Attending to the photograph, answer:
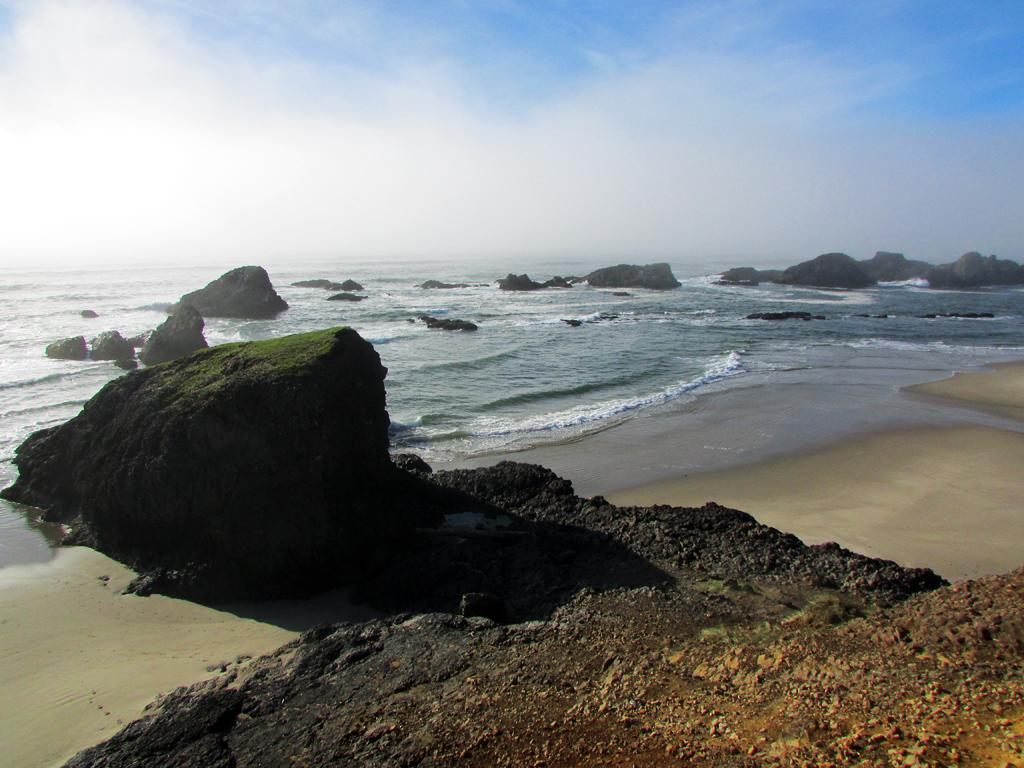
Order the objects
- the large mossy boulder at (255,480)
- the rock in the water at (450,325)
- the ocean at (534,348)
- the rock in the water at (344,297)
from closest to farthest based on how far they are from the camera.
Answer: the large mossy boulder at (255,480)
the ocean at (534,348)
the rock in the water at (450,325)
the rock in the water at (344,297)

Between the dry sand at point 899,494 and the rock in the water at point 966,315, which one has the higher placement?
the rock in the water at point 966,315

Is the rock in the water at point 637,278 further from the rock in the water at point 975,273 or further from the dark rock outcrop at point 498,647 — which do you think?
the dark rock outcrop at point 498,647

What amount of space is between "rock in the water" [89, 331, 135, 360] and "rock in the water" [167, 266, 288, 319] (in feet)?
55.0

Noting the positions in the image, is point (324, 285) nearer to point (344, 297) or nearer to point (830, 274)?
→ point (344, 297)

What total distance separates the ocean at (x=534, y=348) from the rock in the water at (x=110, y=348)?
157cm

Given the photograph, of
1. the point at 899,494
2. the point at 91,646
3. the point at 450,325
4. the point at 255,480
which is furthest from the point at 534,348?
the point at 91,646

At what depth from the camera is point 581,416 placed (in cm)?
2112

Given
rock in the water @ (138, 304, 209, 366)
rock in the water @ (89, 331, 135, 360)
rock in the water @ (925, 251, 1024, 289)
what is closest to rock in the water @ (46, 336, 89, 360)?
rock in the water @ (89, 331, 135, 360)

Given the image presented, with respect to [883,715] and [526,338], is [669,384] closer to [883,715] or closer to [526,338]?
[526,338]

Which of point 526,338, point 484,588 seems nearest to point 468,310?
point 526,338

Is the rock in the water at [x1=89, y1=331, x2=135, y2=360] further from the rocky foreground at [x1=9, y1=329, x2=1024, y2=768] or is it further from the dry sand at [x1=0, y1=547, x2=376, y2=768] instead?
the dry sand at [x1=0, y1=547, x2=376, y2=768]

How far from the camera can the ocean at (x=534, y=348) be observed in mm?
20438

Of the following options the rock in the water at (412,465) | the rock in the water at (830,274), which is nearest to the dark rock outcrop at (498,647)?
the rock in the water at (412,465)

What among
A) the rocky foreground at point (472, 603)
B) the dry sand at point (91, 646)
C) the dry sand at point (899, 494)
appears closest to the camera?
the rocky foreground at point (472, 603)
